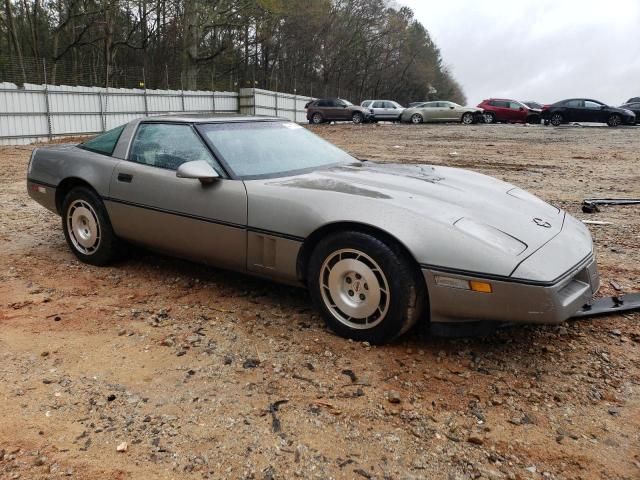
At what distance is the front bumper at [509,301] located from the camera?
8.90ft

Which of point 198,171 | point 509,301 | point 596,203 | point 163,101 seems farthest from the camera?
point 163,101

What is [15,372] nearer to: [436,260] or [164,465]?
[164,465]

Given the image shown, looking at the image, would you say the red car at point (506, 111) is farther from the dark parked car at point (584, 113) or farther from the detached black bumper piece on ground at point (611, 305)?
the detached black bumper piece on ground at point (611, 305)

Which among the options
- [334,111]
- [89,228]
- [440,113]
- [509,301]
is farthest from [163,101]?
[509,301]

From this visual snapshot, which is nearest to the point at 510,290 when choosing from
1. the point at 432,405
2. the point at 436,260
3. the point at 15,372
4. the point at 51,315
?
the point at 436,260

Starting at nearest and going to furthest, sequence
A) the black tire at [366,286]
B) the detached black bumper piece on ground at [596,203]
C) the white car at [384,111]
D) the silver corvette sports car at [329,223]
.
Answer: the silver corvette sports car at [329,223]
the black tire at [366,286]
the detached black bumper piece on ground at [596,203]
the white car at [384,111]

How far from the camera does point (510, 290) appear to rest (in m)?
2.72

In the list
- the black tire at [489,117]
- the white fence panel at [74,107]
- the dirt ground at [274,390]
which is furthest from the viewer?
the black tire at [489,117]

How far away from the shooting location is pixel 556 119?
28.4 m

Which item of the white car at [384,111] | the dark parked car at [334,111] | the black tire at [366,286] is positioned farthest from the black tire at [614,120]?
the black tire at [366,286]

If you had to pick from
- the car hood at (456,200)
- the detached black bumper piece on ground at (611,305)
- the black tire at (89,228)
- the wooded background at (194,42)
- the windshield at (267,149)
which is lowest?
the detached black bumper piece on ground at (611,305)

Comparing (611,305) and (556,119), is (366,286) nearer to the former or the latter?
(611,305)

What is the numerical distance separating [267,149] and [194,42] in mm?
29867

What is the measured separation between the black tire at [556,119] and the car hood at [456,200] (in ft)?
89.2
